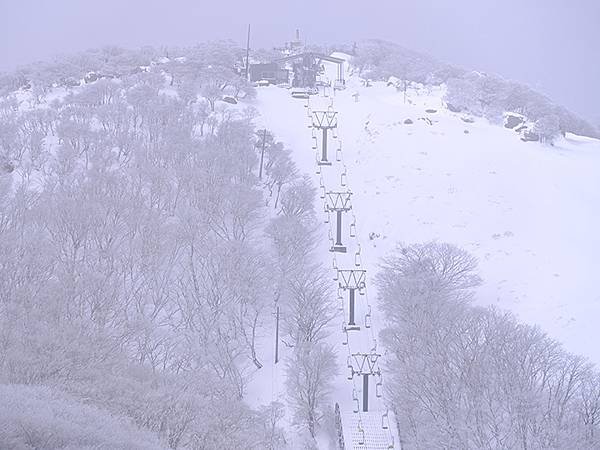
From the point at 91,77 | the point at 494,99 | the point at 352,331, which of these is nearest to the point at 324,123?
the point at 494,99

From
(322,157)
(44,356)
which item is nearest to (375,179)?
(322,157)

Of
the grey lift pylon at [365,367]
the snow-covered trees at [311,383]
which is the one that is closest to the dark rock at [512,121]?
the grey lift pylon at [365,367]

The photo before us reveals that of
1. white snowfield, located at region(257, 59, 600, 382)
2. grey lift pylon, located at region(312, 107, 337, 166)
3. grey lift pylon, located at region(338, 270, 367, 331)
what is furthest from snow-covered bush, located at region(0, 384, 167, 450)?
grey lift pylon, located at region(312, 107, 337, 166)

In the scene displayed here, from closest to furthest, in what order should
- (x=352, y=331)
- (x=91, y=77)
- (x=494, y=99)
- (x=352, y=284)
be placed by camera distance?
(x=352, y=331), (x=352, y=284), (x=494, y=99), (x=91, y=77)

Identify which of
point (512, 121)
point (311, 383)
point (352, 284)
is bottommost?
point (311, 383)

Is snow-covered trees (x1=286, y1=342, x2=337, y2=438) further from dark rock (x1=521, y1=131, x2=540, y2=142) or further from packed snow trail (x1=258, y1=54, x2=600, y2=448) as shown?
dark rock (x1=521, y1=131, x2=540, y2=142)

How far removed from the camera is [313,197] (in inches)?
1698

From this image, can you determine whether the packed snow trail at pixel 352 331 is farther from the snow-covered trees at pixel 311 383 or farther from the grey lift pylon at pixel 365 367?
the snow-covered trees at pixel 311 383

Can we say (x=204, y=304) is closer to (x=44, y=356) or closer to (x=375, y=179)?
(x=44, y=356)

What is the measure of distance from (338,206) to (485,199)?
986 centimetres

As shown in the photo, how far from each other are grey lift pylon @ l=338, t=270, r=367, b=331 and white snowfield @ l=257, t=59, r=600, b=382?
2.44 ft

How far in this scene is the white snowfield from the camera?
32.4 metres

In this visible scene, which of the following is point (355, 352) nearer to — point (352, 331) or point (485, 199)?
point (352, 331)

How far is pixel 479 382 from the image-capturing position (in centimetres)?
2266
